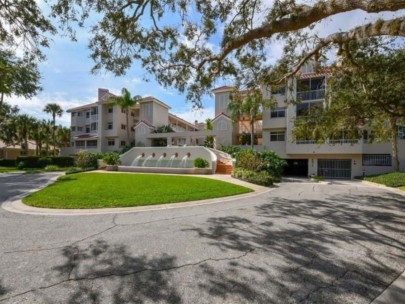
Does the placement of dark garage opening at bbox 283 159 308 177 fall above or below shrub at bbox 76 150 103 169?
below

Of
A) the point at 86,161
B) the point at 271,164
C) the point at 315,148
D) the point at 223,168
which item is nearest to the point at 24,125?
the point at 86,161

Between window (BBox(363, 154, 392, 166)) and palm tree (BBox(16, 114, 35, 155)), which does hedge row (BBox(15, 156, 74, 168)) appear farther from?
window (BBox(363, 154, 392, 166))

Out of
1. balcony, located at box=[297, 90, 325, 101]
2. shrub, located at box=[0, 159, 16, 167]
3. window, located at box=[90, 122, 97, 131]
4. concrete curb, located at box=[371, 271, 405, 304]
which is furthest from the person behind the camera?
window, located at box=[90, 122, 97, 131]

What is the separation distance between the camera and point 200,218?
7949 mm

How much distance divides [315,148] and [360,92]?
17.3 meters

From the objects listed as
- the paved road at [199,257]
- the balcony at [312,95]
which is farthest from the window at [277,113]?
the paved road at [199,257]

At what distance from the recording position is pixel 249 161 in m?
20.1

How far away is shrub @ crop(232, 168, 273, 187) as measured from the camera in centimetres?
1633

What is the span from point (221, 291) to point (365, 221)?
6.15 meters

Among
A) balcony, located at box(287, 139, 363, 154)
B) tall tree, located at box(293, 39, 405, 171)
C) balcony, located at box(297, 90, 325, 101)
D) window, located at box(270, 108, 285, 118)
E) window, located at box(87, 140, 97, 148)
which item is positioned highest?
balcony, located at box(297, 90, 325, 101)

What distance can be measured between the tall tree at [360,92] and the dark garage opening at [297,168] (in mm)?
16227

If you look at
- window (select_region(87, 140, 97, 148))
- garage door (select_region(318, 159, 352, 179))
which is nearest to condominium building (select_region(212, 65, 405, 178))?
garage door (select_region(318, 159, 352, 179))

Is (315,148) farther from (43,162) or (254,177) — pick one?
(43,162)

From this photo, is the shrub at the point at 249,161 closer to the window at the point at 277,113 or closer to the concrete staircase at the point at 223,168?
the concrete staircase at the point at 223,168
